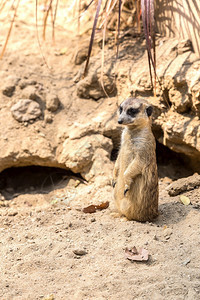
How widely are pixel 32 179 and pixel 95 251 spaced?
2.23 metres

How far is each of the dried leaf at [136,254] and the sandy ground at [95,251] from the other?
0.03m

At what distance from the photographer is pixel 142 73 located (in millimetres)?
4199

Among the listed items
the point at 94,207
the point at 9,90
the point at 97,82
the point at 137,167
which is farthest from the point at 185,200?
the point at 9,90

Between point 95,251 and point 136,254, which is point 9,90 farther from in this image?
point 136,254

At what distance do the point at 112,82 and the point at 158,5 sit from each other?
3.13 ft

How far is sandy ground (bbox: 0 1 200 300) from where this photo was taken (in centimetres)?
228

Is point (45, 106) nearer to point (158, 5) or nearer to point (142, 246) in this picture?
point (158, 5)

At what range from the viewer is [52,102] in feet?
14.5

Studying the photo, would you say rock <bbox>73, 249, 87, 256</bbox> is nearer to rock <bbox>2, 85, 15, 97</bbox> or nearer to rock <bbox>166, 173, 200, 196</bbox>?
rock <bbox>166, 173, 200, 196</bbox>

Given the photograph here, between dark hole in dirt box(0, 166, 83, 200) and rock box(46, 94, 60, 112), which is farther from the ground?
rock box(46, 94, 60, 112)

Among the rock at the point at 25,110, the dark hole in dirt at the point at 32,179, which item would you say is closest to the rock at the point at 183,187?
the dark hole in dirt at the point at 32,179

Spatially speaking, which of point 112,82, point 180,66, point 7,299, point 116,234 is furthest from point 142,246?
point 112,82

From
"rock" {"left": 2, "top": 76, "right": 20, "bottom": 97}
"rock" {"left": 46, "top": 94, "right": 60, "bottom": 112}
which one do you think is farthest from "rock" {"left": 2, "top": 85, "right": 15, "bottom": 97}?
"rock" {"left": 46, "top": 94, "right": 60, "bottom": 112}

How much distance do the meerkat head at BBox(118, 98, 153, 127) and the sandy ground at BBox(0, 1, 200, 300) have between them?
798mm
